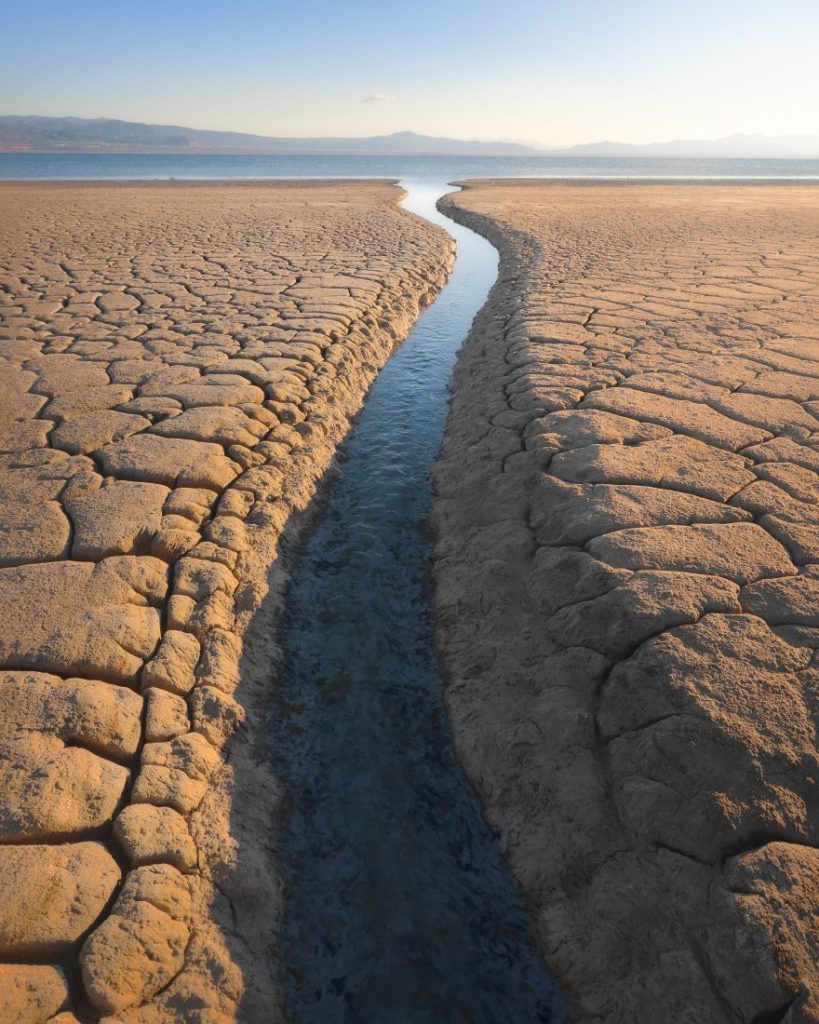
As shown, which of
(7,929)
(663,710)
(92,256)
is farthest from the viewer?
(92,256)

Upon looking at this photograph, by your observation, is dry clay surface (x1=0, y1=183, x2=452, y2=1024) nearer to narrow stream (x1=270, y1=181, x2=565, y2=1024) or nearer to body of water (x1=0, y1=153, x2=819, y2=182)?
narrow stream (x1=270, y1=181, x2=565, y2=1024)

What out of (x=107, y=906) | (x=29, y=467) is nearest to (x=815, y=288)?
(x=29, y=467)

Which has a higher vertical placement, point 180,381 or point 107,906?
point 180,381

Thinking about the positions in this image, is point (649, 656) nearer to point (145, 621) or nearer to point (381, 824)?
point (381, 824)

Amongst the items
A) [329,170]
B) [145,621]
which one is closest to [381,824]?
[145,621]

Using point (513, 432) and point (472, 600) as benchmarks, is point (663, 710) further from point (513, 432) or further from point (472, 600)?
point (513, 432)

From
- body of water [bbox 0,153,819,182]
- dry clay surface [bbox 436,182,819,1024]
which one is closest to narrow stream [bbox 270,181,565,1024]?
dry clay surface [bbox 436,182,819,1024]

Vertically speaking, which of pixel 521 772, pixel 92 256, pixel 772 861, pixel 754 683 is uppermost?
pixel 92 256

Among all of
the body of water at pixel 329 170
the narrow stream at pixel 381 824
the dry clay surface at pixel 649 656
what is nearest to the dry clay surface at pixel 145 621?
the narrow stream at pixel 381 824
